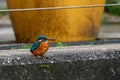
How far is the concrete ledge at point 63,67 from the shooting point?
343cm

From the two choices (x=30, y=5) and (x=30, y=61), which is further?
(x=30, y=5)

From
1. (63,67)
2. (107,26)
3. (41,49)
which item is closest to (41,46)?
(41,49)

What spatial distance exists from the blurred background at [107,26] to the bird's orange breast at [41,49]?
2.83m

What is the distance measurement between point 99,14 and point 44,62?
2128 mm

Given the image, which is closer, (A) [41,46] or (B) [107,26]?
(A) [41,46]

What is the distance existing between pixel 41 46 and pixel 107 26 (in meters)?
4.50

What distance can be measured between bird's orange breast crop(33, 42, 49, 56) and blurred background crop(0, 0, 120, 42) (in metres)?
2.83

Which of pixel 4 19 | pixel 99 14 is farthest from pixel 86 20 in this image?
pixel 4 19

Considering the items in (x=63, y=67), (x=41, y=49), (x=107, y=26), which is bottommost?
(x=107, y=26)

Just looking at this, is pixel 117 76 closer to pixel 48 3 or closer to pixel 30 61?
pixel 30 61

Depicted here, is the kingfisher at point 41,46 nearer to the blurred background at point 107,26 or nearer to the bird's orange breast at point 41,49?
the bird's orange breast at point 41,49

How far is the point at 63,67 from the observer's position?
3.46 metres

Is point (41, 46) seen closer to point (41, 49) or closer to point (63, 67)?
point (41, 49)

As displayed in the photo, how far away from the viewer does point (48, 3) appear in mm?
5109
